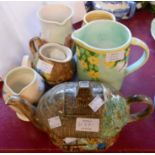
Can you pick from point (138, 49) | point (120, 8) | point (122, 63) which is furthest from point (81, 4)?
point (122, 63)

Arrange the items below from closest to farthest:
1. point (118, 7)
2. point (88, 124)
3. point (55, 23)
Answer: point (88, 124)
point (55, 23)
point (118, 7)

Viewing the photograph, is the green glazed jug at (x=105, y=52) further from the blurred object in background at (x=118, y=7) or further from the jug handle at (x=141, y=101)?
the blurred object in background at (x=118, y=7)

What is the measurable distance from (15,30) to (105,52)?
0.91 ft

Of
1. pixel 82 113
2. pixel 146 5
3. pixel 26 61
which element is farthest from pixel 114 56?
pixel 146 5

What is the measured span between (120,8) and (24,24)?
29 cm

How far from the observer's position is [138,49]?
72 cm

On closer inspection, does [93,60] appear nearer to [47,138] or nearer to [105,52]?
[105,52]

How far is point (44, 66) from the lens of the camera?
0.55 meters

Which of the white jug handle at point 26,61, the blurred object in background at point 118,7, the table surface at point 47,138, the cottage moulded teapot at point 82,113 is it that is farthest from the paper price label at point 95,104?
the blurred object in background at point 118,7

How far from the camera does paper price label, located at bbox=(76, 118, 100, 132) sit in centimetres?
46

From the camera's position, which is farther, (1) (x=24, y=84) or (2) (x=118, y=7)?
(2) (x=118, y=7)

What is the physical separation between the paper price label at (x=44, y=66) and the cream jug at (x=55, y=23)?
3.1 inches

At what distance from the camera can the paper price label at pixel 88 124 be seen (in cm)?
46

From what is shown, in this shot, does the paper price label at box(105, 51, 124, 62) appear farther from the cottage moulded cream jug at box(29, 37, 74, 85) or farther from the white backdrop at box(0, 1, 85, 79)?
the white backdrop at box(0, 1, 85, 79)
